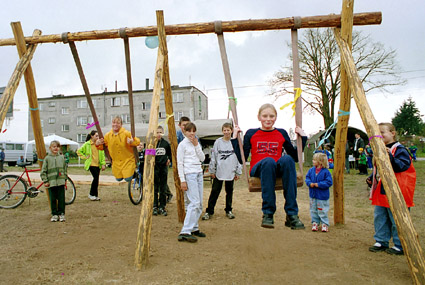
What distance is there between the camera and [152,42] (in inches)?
195

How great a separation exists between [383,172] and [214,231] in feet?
8.99

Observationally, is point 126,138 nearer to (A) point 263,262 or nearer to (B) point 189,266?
(B) point 189,266

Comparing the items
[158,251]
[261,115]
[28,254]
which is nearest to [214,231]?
[158,251]

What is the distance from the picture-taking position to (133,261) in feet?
12.7

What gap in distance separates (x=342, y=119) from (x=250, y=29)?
1.91 m

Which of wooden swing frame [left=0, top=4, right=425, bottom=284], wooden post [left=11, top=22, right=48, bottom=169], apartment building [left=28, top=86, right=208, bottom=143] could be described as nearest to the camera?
wooden swing frame [left=0, top=4, right=425, bottom=284]

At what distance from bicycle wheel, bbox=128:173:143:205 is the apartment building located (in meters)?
33.2

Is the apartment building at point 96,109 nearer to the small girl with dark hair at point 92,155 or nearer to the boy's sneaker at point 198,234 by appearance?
the small girl with dark hair at point 92,155

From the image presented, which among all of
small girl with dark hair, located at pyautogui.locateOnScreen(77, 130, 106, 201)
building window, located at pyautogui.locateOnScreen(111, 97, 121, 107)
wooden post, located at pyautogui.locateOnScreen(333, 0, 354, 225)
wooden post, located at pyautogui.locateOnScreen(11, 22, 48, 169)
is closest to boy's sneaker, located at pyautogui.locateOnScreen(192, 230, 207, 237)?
wooden post, located at pyautogui.locateOnScreen(333, 0, 354, 225)

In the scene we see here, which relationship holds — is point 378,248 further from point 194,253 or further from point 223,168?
point 223,168

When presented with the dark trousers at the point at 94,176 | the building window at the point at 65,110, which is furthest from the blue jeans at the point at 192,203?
the building window at the point at 65,110

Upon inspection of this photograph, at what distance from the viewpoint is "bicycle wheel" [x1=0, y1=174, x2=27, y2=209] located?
283 inches

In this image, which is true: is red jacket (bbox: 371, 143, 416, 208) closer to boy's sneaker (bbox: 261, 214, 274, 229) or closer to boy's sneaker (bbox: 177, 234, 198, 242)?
boy's sneaker (bbox: 261, 214, 274, 229)

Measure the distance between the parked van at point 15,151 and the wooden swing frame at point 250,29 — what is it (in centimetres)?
2179
